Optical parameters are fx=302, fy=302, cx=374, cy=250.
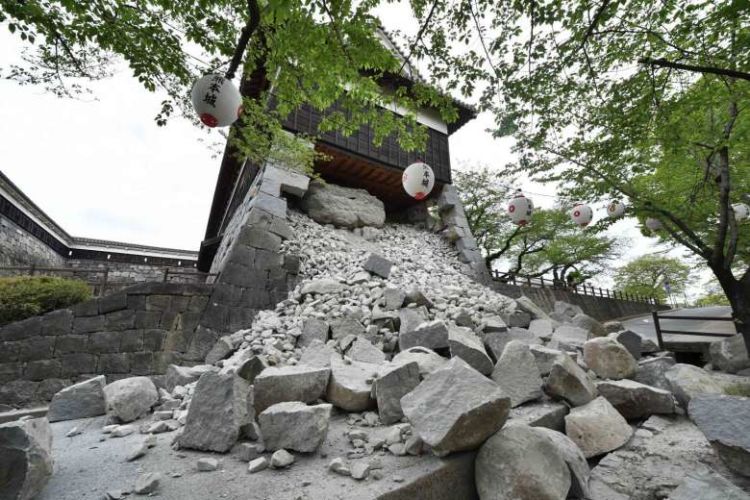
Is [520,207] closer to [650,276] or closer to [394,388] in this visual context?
[394,388]

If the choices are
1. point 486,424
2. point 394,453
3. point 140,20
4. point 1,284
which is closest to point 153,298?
point 1,284

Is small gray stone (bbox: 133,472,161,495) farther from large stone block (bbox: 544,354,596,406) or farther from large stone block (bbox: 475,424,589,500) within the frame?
large stone block (bbox: 544,354,596,406)

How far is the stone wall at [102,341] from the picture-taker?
3957mm

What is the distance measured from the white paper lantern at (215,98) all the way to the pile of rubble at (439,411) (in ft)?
8.42

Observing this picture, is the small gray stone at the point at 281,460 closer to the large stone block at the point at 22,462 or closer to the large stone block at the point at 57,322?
the large stone block at the point at 22,462

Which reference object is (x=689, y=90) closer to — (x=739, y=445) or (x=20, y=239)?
(x=739, y=445)

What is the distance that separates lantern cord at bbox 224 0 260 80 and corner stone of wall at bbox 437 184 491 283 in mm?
7199

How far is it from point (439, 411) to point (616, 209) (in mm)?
7113

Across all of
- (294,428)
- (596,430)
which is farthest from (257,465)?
(596,430)

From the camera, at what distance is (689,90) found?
4262 millimetres

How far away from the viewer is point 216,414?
2.14m

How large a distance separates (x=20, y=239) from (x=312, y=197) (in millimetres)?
10456

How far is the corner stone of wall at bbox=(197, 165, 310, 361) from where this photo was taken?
4621mm

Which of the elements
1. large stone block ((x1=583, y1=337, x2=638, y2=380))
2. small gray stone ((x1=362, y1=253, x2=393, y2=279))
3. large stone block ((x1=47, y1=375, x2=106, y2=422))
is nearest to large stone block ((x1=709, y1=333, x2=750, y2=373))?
large stone block ((x1=583, y1=337, x2=638, y2=380))
